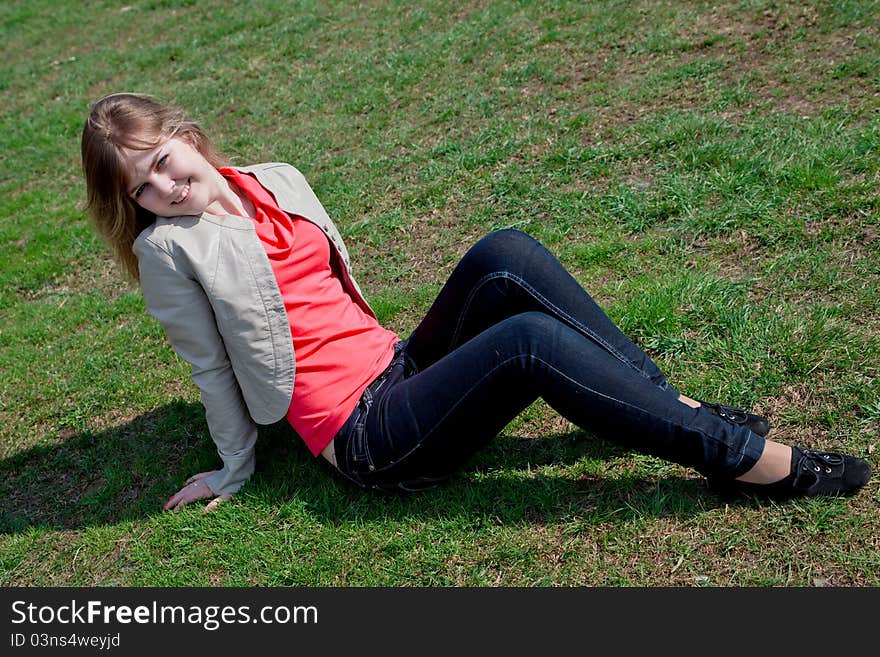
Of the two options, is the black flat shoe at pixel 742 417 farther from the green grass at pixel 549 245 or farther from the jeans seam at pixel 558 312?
the jeans seam at pixel 558 312

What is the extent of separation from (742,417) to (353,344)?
1.57 m

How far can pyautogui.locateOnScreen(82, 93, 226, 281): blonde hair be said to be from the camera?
2910mm

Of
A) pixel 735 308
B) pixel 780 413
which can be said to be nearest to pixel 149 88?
pixel 735 308

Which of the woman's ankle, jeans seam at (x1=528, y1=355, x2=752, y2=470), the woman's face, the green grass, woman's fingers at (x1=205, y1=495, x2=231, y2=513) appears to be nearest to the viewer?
jeans seam at (x1=528, y1=355, x2=752, y2=470)

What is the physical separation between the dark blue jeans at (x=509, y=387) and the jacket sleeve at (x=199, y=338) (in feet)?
1.55

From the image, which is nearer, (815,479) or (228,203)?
(815,479)

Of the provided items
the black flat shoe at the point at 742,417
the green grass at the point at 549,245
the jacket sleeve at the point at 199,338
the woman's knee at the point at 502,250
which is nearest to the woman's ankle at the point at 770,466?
the green grass at the point at 549,245

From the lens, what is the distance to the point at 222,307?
297 cm

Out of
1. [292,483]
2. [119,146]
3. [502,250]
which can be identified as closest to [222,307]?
[119,146]

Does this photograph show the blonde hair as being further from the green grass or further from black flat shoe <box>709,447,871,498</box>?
black flat shoe <box>709,447,871,498</box>

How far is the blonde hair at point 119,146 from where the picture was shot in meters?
2.91

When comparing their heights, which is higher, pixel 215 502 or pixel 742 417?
pixel 742 417

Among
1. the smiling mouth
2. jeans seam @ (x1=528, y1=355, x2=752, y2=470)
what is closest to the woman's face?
the smiling mouth

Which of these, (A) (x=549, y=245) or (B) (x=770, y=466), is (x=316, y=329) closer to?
(B) (x=770, y=466)
